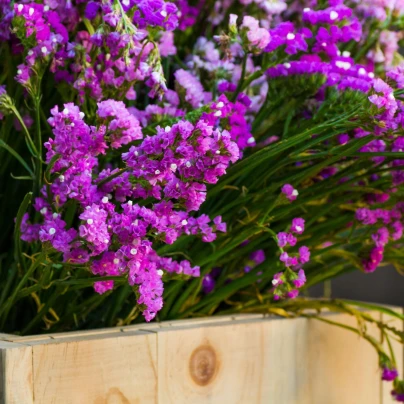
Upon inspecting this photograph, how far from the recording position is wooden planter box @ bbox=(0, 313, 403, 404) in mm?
557

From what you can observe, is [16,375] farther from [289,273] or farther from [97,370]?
[289,273]

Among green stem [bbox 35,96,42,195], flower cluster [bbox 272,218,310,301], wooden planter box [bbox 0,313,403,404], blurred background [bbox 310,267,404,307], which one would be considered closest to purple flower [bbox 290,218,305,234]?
flower cluster [bbox 272,218,310,301]

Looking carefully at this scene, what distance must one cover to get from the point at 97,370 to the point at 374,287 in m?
1.34

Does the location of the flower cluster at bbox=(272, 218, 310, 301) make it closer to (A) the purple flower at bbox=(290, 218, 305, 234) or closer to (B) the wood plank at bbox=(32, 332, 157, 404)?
(A) the purple flower at bbox=(290, 218, 305, 234)

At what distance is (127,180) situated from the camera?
57 cm

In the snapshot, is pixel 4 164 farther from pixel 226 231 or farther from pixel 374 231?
pixel 374 231

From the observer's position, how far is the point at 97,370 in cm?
58

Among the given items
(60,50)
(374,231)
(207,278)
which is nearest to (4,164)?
(60,50)

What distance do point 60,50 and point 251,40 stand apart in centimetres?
17

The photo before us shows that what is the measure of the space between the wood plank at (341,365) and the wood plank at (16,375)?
1.03 ft

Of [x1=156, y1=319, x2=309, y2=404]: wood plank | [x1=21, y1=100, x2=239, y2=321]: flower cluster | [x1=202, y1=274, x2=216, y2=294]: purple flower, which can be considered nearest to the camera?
[x1=21, y1=100, x2=239, y2=321]: flower cluster

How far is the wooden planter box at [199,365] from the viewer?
56 centimetres

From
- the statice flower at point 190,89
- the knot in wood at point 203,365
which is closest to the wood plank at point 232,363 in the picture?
the knot in wood at point 203,365

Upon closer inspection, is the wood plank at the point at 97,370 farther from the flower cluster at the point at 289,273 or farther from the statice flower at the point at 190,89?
the statice flower at the point at 190,89
